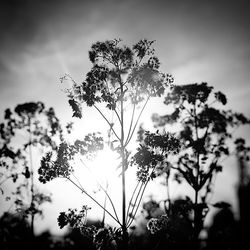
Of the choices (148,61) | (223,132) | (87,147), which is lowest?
(87,147)

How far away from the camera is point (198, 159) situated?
1451 cm

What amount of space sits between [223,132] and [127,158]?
29.4 ft

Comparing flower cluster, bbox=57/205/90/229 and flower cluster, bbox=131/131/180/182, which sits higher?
flower cluster, bbox=131/131/180/182

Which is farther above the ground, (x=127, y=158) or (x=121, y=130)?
(x=121, y=130)

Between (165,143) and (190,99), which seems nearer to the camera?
(165,143)

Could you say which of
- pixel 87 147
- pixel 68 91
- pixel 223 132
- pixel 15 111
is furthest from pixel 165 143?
pixel 15 111

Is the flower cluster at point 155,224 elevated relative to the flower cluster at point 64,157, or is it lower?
lower

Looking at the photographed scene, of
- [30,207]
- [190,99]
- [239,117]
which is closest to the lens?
[190,99]

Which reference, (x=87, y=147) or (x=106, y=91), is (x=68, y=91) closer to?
(x=106, y=91)

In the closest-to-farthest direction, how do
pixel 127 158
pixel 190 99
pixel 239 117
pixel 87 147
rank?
pixel 127 158 → pixel 87 147 → pixel 190 99 → pixel 239 117

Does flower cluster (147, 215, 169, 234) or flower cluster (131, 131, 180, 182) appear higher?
flower cluster (131, 131, 180, 182)

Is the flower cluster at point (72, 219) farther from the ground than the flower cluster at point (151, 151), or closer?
closer

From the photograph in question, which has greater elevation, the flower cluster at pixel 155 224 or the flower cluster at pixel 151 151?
the flower cluster at pixel 151 151

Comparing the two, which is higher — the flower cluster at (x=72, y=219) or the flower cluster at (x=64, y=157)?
the flower cluster at (x=64, y=157)
